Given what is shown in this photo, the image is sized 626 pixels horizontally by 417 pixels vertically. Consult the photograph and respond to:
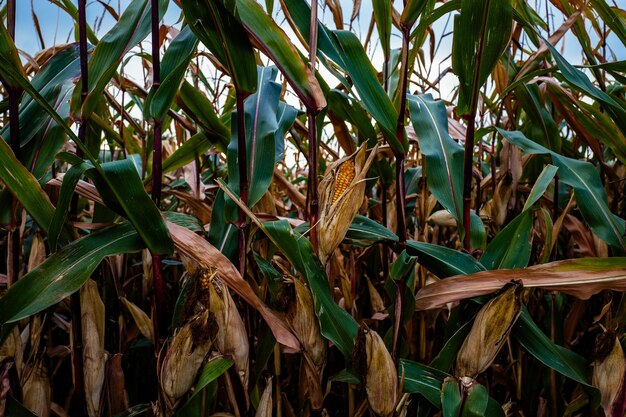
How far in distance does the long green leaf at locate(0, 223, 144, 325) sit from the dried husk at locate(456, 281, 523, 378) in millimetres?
544

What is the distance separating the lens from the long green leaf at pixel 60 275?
0.73m

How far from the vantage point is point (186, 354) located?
693 mm

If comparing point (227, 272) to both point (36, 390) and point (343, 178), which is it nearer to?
point (343, 178)

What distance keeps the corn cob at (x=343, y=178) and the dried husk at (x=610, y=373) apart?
0.51 m

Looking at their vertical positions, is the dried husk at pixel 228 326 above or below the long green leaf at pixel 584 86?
below

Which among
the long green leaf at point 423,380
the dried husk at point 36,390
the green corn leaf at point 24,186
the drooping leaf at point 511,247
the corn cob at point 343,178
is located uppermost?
the green corn leaf at point 24,186

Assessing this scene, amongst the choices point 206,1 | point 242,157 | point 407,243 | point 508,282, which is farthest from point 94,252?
point 508,282

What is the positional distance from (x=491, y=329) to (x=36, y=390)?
76cm

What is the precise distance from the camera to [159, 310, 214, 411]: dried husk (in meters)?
0.69

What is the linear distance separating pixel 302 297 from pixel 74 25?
0.99 m

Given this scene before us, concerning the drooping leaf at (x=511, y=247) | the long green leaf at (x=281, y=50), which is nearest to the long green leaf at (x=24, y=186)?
the long green leaf at (x=281, y=50)

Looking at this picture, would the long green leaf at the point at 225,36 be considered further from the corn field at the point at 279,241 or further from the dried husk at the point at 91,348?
the dried husk at the point at 91,348

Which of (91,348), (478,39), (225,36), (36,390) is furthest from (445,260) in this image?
(36,390)

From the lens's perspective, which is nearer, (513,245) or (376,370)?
(376,370)
